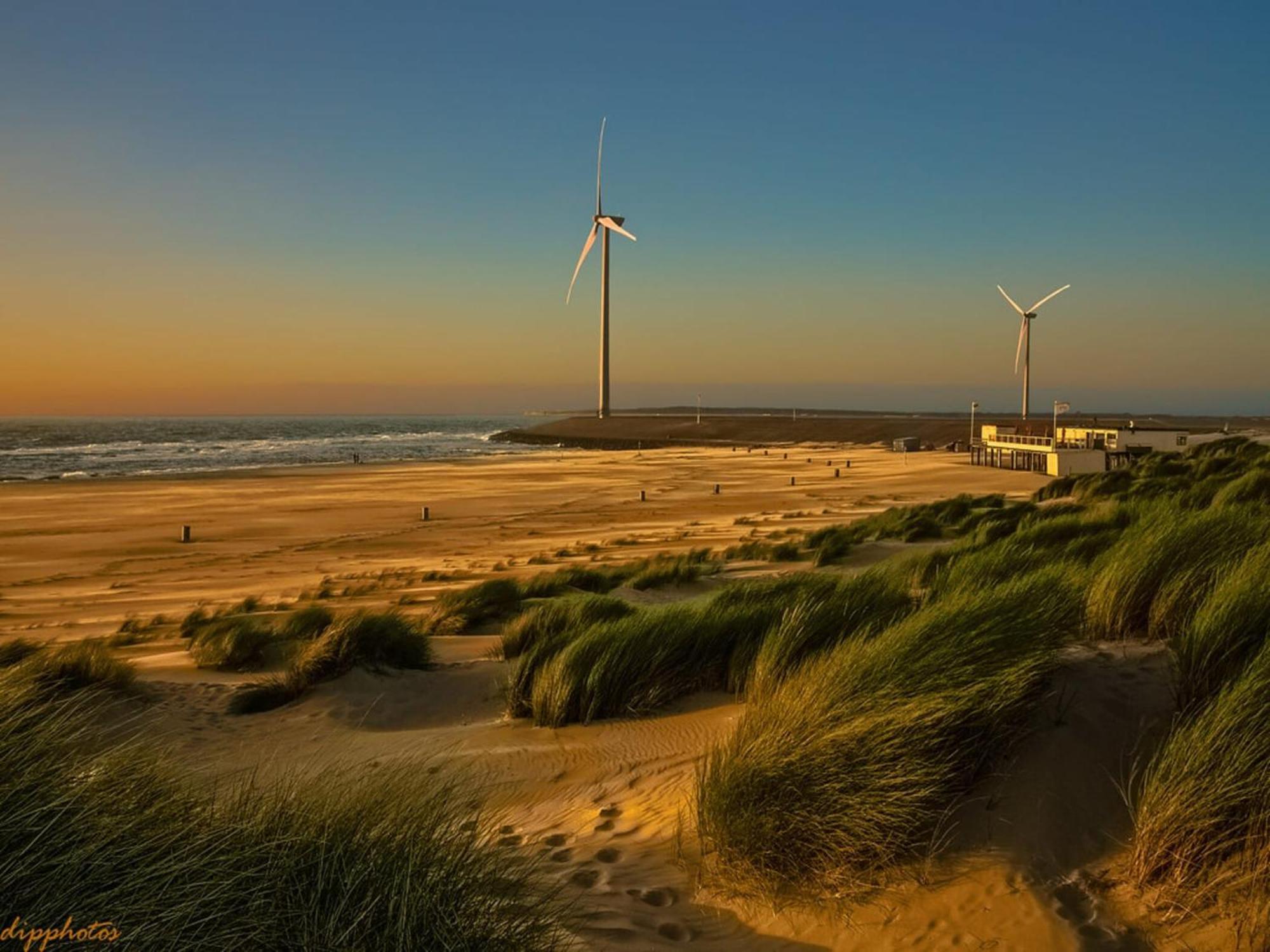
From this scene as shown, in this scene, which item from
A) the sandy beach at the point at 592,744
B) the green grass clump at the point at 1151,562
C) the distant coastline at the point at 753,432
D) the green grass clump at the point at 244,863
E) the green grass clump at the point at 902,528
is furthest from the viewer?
the distant coastline at the point at 753,432

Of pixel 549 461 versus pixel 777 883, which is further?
pixel 549 461

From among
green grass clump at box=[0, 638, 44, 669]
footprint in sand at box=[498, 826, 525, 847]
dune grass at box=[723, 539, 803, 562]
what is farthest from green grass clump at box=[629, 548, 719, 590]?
footprint in sand at box=[498, 826, 525, 847]

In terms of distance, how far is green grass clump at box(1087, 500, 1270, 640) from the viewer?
6.70m

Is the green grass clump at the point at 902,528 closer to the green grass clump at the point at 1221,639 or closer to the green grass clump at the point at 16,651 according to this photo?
the green grass clump at the point at 1221,639

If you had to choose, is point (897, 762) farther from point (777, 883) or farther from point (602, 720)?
point (602, 720)

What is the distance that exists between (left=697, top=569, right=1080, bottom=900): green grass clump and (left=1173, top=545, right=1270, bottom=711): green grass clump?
79 centimetres

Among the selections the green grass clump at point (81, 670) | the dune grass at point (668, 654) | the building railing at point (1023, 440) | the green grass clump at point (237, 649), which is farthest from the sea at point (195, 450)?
the dune grass at point (668, 654)

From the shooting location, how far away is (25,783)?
3424 mm

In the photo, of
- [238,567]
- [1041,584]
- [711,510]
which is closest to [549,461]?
[711,510]

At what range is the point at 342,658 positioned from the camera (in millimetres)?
10336

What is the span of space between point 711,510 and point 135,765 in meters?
33.7

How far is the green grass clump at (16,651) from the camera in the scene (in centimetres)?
1041

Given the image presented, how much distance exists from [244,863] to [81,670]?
24.5 feet

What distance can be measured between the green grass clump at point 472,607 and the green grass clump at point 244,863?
31.9 ft
